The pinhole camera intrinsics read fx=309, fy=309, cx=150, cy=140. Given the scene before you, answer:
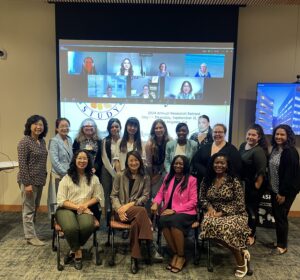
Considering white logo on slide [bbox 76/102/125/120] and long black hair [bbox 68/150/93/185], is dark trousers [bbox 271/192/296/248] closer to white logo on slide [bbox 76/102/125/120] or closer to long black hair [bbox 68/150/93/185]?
long black hair [bbox 68/150/93/185]

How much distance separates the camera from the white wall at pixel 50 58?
416 cm

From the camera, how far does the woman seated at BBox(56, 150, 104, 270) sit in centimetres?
286

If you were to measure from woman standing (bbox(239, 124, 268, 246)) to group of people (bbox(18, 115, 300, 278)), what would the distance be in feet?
0.03

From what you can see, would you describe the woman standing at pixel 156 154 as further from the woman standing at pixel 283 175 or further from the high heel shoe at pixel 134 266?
the woman standing at pixel 283 175

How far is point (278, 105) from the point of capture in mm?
4035

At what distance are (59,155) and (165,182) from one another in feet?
3.95

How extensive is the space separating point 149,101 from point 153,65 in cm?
48

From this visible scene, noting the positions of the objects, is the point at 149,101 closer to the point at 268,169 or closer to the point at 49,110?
the point at 49,110

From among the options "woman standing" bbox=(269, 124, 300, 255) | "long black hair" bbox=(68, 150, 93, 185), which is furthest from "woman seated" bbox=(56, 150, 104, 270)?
"woman standing" bbox=(269, 124, 300, 255)

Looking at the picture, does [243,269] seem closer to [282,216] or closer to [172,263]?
[172,263]

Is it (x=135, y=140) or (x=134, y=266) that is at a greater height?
(x=135, y=140)

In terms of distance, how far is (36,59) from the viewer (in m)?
4.24

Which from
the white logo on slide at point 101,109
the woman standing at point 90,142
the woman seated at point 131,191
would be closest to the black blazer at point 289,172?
the woman seated at point 131,191

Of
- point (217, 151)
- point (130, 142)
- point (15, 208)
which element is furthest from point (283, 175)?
point (15, 208)
